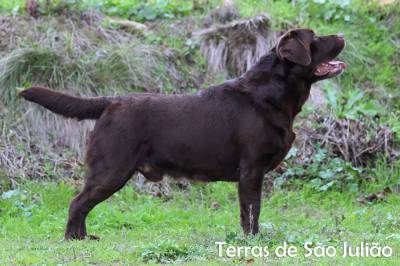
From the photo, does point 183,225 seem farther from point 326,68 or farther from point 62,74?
point 62,74

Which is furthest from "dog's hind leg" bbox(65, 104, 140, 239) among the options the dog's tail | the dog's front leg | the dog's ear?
the dog's ear

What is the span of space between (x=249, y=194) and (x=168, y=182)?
Result: 3176 millimetres

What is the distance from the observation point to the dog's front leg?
7188mm

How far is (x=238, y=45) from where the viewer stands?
12.0m

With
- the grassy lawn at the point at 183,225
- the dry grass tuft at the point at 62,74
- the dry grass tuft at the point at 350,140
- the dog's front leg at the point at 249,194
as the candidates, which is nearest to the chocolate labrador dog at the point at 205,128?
the dog's front leg at the point at 249,194

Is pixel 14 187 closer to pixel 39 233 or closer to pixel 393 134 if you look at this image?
pixel 39 233

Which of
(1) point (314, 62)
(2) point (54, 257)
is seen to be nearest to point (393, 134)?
(1) point (314, 62)

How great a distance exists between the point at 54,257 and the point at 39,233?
2024 mm

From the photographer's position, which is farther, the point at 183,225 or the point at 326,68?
the point at 183,225

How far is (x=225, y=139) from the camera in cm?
738

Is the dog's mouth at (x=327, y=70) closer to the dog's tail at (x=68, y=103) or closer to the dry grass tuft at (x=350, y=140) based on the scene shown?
the dog's tail at (x=68, y=103)

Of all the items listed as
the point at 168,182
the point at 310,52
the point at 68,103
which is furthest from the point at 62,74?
the point at 310,52

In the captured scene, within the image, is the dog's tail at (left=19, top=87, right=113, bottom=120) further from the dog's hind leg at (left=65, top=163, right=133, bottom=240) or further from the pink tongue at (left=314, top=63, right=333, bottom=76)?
the pink tongue at (left=314, top=63, right=333, bottom=76)

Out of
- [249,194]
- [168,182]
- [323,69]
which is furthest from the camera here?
[168,182]
